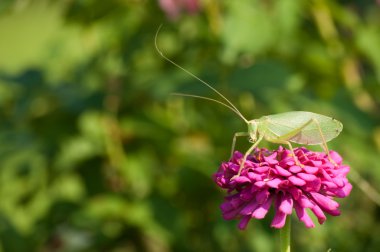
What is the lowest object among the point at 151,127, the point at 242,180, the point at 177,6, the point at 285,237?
the point at 151,127

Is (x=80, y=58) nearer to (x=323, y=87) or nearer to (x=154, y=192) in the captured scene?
(x=154, y=192)

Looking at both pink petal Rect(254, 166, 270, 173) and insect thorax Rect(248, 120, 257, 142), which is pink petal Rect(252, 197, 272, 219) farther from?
insect thorax Rect(248, 120, 257, 142)

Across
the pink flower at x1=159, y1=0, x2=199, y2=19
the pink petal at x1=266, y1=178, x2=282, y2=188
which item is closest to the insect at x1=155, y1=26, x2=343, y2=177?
the pink petal at x1=266, y1=178, x2=282, y2=188

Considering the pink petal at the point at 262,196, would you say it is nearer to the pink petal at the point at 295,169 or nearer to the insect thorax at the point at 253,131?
the pink petal at the point at 295,169

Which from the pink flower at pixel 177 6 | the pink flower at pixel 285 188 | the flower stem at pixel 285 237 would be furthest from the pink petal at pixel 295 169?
the pink flower at pixel 177 6

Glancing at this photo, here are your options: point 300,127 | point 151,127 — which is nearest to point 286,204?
point 300,127

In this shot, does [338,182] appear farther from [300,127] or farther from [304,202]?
[300,127]

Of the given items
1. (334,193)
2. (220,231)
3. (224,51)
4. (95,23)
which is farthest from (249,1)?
(334,193)
